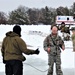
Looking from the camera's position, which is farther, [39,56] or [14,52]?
[39,56]

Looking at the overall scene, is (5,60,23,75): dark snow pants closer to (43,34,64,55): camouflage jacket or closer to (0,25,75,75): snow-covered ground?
(43,34,64,55): camouflage jacket

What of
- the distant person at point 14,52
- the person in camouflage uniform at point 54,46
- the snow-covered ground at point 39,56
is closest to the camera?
the distant person at point 14,52

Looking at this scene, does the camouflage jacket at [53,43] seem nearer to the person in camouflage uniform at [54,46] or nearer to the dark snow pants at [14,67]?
the person in camouflage uniform at [54,46]

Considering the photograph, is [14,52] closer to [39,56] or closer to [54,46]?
[54,46]

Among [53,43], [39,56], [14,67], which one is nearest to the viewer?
[14,67]

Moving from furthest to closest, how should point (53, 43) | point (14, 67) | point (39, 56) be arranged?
point (39, 56)
point (53, 43)
point (14, 67)

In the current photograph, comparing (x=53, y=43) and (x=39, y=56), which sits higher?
(x=53, y=43)

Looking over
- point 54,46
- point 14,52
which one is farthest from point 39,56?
point 14,52

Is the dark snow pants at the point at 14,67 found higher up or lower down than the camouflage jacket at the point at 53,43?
lower down

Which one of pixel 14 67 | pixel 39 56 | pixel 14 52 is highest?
pixel 14 52

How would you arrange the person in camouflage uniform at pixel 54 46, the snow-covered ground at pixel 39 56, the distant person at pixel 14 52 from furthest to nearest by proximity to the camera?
the snow-covered ground at pixel 39 56 → the person in camouflage uniform at pixel 54 46 → the distant person at pixel 14 52

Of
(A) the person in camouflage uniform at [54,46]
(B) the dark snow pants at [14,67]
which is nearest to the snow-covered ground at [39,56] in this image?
(A) the person in camouflage uniform at [54,46]

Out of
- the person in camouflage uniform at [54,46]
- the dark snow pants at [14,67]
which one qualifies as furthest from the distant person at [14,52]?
the person in camouflage uniform at [54,46]

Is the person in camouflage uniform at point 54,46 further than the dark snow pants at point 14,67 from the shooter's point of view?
Yes
